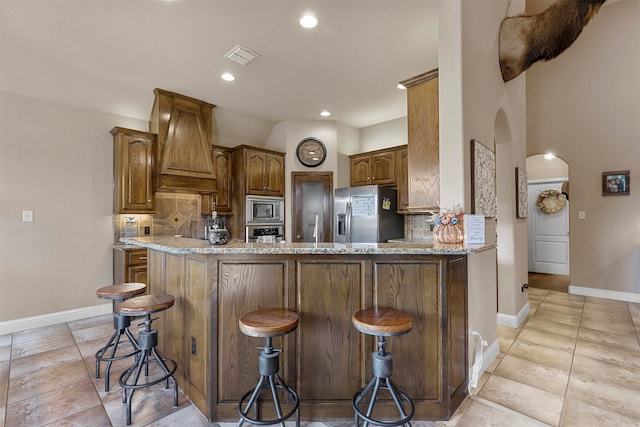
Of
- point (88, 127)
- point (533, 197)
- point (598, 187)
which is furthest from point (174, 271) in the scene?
point (533, 197)

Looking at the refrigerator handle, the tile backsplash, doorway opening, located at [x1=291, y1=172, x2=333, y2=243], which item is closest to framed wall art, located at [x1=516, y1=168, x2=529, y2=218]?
the refrigerator handle

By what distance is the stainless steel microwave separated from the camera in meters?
4.84

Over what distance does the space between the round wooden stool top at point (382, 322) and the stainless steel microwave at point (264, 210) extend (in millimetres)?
3409

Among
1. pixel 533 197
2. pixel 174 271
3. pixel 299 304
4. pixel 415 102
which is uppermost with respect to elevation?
pixel 415 102

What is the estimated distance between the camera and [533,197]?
6.61 metres

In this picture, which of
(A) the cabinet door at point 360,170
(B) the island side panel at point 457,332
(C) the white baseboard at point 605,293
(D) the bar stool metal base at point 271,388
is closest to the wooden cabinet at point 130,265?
(D) the bar stool metal base at point 271,388

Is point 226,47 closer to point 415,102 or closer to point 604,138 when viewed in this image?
point 415,102

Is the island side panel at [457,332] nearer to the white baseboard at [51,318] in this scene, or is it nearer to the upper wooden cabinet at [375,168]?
the upper wooden cabinet at [375,168]

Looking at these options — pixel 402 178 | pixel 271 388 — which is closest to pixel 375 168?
pixel 402 178

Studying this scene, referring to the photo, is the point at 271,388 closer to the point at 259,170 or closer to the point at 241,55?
the point at 241,55

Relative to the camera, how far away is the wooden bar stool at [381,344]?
1.55m

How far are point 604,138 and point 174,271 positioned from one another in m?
6.11

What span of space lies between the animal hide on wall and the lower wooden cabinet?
231cm

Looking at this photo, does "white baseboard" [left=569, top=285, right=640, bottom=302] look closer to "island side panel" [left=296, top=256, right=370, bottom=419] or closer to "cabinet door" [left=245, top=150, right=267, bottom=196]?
"island side panel" [left=296, top=256, right=370, bottom=419]
